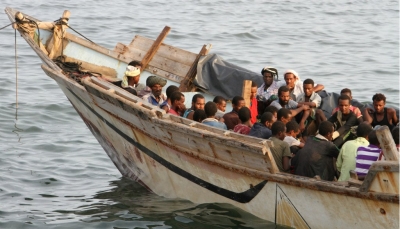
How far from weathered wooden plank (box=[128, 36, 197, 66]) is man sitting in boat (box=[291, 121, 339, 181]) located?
4.07 m

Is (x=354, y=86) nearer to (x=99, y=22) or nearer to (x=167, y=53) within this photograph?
(x=167, y=53)

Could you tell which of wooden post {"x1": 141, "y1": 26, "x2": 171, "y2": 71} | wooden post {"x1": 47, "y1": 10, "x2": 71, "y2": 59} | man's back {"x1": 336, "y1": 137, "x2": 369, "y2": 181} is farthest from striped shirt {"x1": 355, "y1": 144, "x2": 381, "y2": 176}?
wooden post {"x1": 47, "y1": 10, "x2": 71, "y2": 59}

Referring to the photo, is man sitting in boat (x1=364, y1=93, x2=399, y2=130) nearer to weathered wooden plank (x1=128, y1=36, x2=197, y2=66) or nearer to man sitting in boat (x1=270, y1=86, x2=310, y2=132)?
man sitting in boat (x1=270, y1=86, x2=310, y2=132)

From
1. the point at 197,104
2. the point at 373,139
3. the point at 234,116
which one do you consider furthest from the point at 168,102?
the point at 373,139

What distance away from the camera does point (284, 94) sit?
9.58 meters

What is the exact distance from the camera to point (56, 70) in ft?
34.0

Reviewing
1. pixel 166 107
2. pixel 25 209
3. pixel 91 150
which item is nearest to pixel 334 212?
pixel 166 107

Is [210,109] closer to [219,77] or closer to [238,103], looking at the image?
[238,103]

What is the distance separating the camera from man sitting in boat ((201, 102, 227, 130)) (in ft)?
28.5

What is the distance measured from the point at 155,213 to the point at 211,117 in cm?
134

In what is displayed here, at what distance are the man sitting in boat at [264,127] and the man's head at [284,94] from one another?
3.30 ft

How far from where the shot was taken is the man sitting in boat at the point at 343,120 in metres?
8.94

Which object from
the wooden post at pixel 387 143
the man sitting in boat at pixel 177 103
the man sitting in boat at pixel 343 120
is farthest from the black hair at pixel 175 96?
the wooden post at pixel 387 143

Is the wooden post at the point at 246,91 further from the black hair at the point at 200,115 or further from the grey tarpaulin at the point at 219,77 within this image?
the grey tarpaulin at the point at 219,77
